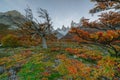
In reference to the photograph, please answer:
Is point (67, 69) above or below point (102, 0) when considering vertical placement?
below

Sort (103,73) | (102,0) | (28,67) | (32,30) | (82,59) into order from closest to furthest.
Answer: (102,0), (103,73), (28,67), (82,59), (32,30)

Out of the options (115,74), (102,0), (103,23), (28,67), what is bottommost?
(115,74)

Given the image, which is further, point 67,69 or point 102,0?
point 67,69

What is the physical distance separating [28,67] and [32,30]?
16.5 meters

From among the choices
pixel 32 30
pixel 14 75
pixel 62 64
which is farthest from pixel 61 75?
pixel 32 30

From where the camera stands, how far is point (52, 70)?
68.1 feet

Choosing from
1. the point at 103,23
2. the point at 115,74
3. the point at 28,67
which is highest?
the point at 103,23

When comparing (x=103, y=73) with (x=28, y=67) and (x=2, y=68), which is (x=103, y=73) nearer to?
(x=28, y=67)

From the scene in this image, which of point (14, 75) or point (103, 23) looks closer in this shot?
point (103, 23)

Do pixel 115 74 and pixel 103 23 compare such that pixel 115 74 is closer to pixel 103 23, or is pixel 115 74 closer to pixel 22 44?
pixel 103 23

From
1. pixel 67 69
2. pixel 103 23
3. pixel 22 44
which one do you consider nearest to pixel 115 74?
pixel 67 69

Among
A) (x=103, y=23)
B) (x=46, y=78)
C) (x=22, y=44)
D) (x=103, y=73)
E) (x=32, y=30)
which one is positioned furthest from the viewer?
(x=22, y=44)

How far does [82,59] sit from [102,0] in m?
13.0

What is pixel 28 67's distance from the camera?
868 inches
